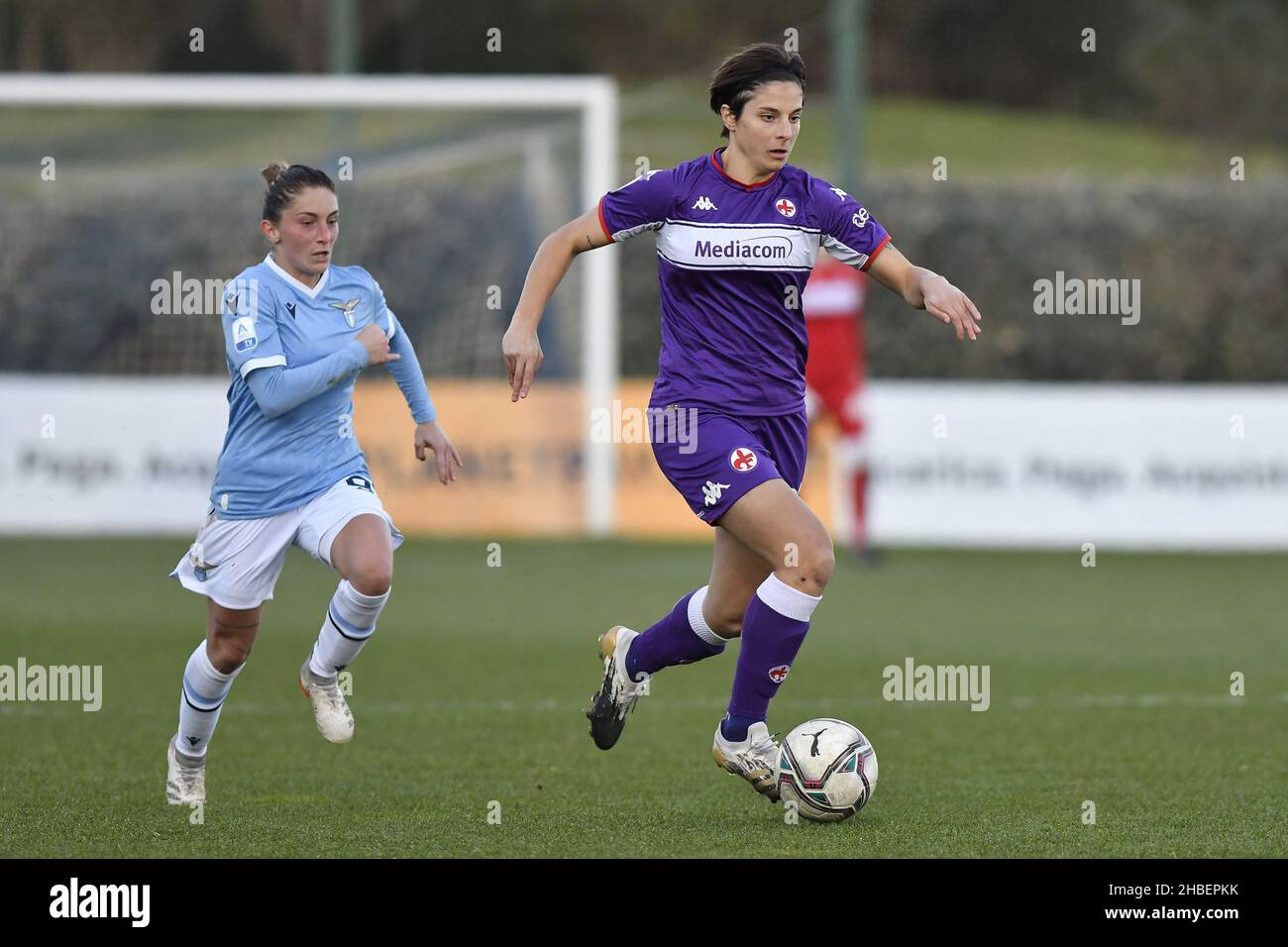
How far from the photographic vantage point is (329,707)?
6266 millimetres

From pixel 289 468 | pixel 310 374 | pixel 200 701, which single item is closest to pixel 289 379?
pixel 310 374

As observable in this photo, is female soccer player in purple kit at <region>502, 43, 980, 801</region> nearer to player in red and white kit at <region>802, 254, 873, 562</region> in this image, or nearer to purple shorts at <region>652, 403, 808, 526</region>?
purple shorts at <region>652, 403, 808, 526</region>

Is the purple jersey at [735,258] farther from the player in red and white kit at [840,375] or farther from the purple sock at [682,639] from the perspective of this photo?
the player in red and white kit at [840,375]

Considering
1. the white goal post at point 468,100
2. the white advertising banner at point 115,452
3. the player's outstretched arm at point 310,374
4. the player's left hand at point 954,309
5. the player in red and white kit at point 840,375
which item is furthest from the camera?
the white advertising banner at point 115,452

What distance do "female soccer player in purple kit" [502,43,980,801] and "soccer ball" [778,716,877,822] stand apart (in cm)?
13

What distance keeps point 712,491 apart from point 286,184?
1.60 m

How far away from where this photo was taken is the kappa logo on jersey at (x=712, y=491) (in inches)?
236

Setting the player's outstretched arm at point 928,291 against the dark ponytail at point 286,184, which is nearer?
the player's outstretched arm at point 928,291

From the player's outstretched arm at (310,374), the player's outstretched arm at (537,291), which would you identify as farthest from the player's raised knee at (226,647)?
the player's outstretched arm at (537,291)

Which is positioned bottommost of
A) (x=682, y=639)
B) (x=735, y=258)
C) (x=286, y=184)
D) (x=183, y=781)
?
(x=183, y=781)

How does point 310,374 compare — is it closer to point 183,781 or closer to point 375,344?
point 375,344

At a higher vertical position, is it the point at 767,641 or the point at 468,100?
the point at 468,100

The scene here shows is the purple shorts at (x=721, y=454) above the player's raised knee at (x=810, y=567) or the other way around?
above
